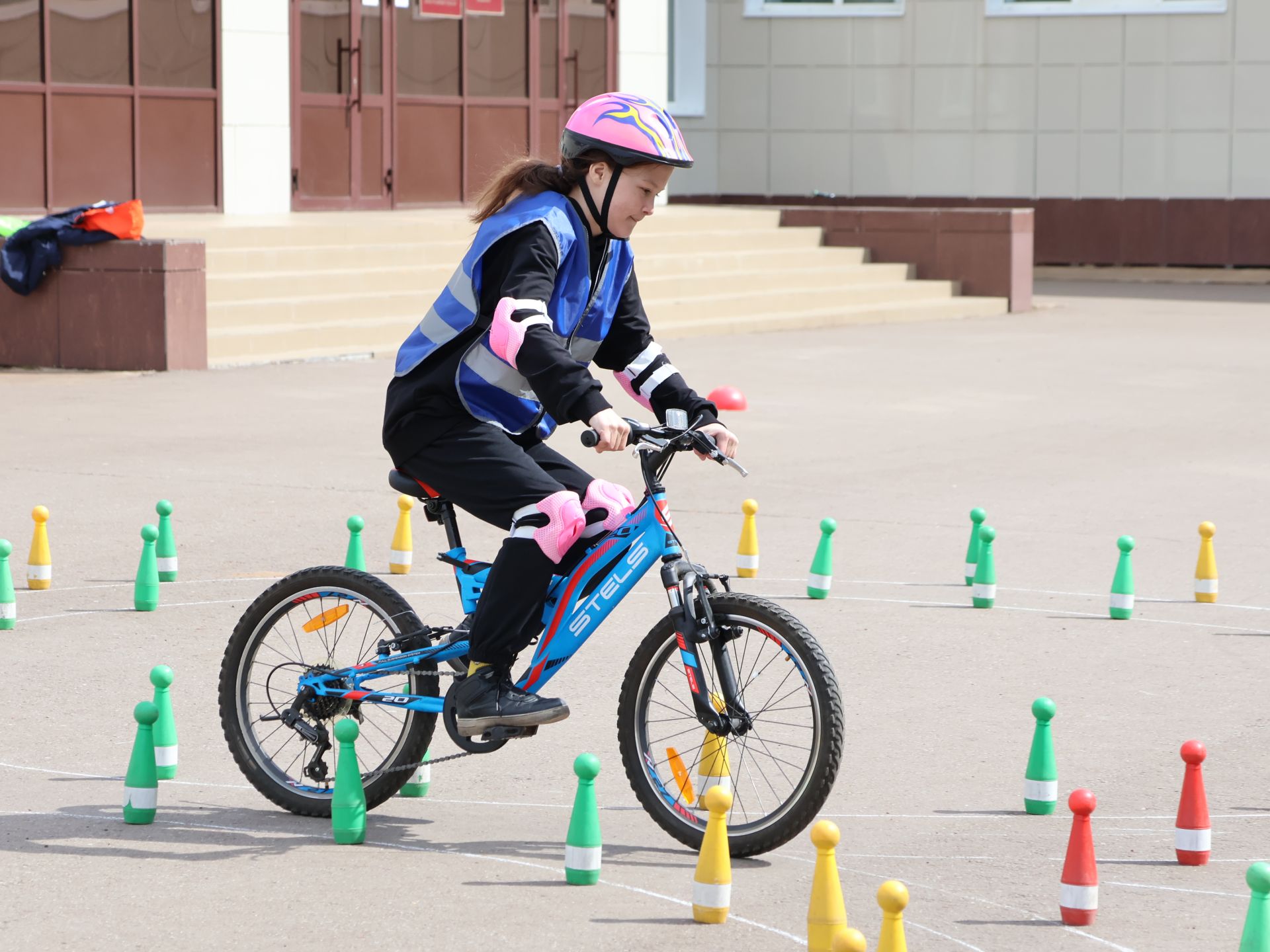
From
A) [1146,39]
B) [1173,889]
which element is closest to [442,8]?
[1146,39]

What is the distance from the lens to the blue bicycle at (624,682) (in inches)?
210

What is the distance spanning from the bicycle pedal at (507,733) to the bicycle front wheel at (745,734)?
0.77 ft

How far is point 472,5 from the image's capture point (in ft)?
86.4

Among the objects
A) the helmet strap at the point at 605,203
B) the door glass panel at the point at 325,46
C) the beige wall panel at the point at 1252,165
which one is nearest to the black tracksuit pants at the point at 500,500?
the helmet strap at the point at 605,203

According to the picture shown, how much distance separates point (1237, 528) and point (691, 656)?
250 inches

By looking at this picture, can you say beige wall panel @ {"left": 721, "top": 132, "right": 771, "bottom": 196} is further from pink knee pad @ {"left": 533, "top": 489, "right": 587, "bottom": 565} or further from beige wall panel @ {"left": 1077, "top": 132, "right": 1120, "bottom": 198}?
pink knee pad @ {"left": 533, "top": 489, "right": 587, "bottom": 565}

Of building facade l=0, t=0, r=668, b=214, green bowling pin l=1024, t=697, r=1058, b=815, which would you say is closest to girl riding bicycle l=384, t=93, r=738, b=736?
green bowling pin l=1024, t=697, r=1058, b=815

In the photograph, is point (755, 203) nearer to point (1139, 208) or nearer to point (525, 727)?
point (1139, 208)

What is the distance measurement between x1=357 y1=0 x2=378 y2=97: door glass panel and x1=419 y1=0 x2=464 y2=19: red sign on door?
2.09ft

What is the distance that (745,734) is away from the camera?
5406mm

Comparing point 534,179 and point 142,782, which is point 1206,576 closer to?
point 534,179

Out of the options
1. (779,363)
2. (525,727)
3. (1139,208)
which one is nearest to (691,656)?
(525,727)

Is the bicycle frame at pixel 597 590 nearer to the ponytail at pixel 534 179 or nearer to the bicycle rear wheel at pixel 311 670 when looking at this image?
the bicycle rear wheel at pixel 311 670

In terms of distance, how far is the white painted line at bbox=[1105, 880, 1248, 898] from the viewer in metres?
5.11
